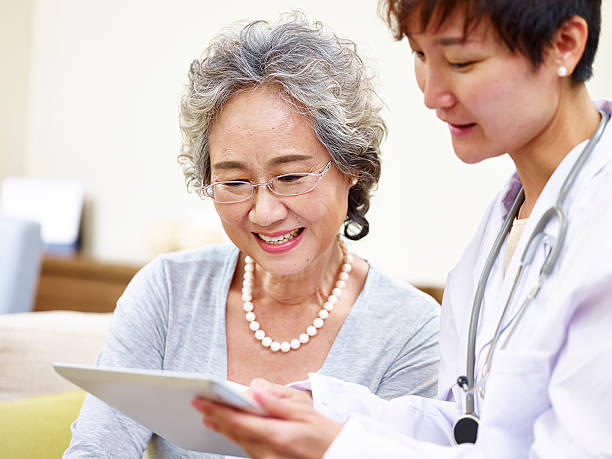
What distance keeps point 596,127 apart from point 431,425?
21.7 inches

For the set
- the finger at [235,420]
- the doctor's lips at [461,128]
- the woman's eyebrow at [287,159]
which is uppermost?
the doctor's lips at [461,128]

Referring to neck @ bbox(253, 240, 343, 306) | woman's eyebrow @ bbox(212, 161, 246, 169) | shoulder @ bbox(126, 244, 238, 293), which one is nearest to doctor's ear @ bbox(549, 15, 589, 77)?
woman's eyebrow @ bbox(212, 161, 246, 169)

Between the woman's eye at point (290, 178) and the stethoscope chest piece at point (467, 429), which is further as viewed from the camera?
the woman's eye at point (290, 178)

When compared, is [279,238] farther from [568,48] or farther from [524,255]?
[568,48]

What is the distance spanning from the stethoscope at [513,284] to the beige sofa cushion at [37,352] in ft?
3.77

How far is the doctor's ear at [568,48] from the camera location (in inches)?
42.4

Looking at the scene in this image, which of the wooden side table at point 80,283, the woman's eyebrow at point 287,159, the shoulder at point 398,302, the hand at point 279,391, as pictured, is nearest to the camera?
the hand at point 279,391

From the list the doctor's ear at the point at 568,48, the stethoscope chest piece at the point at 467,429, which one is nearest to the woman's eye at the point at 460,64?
the doctor's ear at the point at 568,48

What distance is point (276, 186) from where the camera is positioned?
1652 millimetres

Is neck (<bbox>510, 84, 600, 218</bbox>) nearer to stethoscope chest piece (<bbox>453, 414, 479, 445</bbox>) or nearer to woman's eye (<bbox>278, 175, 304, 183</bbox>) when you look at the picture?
stethoscope chest piece (<bbox>453, 414, 479, 445</bbox>)

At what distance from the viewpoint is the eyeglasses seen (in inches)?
65.0

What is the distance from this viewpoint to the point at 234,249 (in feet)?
6.44

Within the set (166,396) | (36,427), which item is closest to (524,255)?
(166,396)

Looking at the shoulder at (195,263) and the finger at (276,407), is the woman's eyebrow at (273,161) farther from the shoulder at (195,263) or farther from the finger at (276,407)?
the finger at (276,407)
